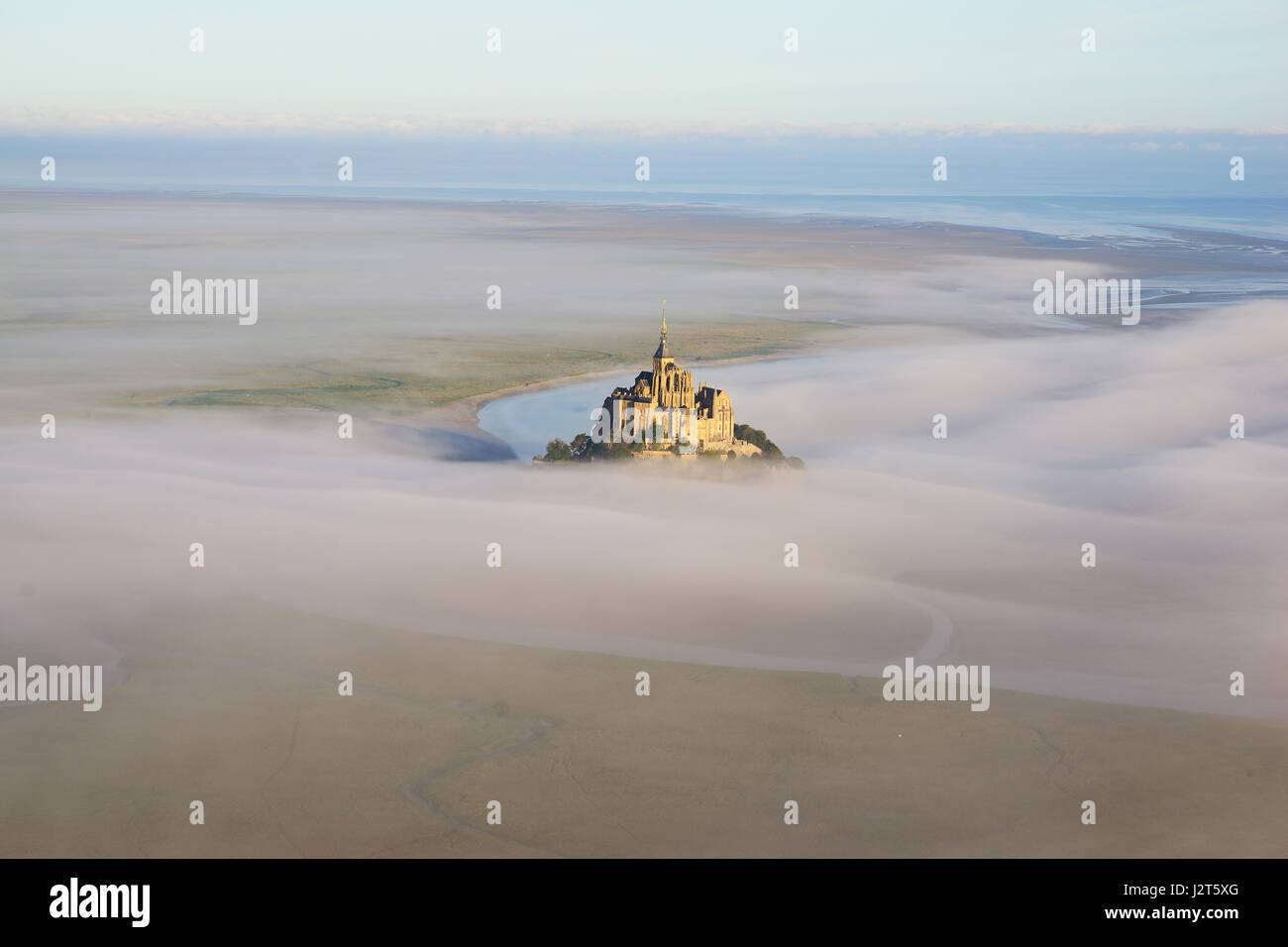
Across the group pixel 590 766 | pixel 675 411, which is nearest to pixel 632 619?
pixel 590 766

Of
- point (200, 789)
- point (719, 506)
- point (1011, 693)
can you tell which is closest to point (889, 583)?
point (719, 506)

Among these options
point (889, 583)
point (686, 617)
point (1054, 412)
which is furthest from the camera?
point (1054, 412)

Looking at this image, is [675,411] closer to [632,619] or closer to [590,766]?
[632,619]

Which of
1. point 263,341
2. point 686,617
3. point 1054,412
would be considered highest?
point 263,341

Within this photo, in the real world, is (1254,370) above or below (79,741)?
above

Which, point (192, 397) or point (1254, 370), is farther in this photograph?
point (1254, 370)

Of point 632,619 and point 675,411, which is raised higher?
point 675,411

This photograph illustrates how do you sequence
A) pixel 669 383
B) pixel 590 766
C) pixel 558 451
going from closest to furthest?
pixel 590 766
pixel 669 383
pixel 558 451

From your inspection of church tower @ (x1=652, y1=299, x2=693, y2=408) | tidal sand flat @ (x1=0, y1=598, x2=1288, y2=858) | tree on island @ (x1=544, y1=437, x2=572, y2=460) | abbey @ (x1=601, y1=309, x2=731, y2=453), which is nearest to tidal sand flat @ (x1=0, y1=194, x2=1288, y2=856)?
tidal sand flat @ (x1=0, y1=598, x2=1288, y2=858)

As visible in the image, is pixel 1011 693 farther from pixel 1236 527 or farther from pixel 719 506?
pixel 1236 527
